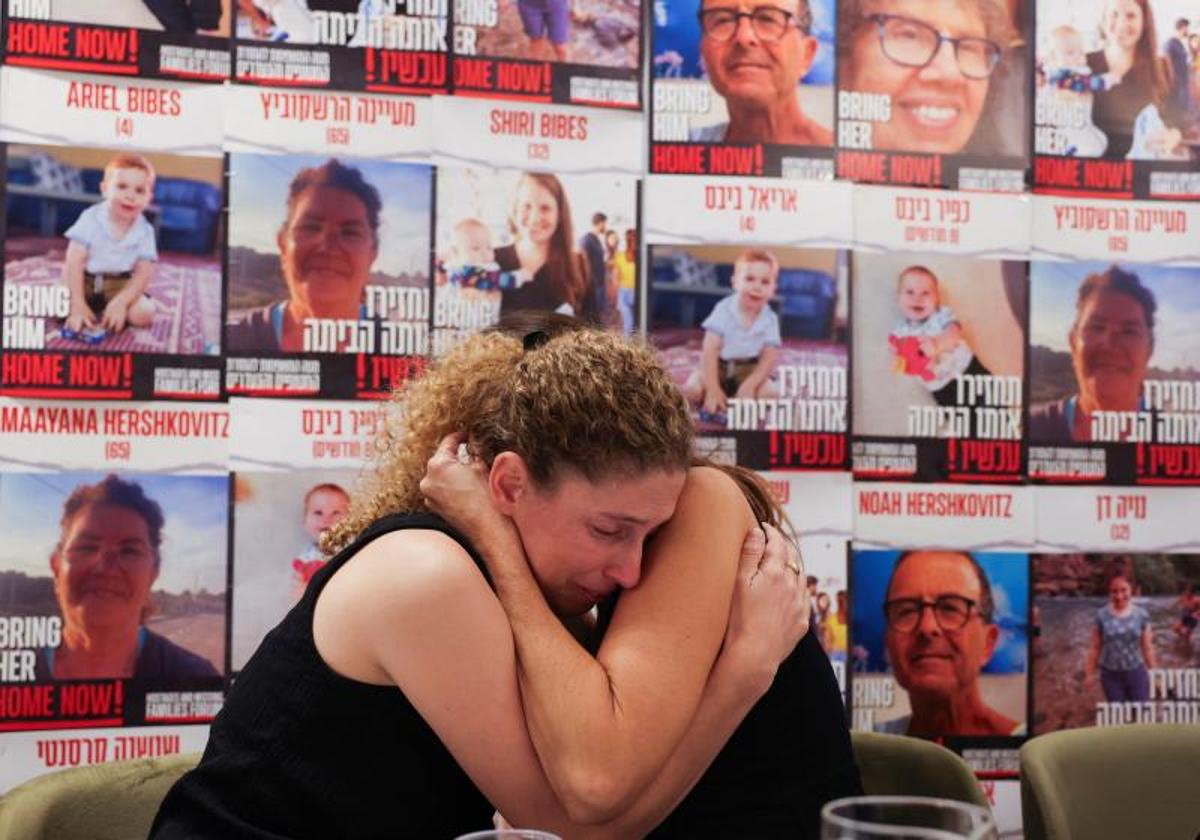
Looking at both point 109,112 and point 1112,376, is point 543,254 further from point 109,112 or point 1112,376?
point 1112,376

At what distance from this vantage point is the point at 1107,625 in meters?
3.34

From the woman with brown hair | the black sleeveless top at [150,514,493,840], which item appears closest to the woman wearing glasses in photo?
the woman with brown hair

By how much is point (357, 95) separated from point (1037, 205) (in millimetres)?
1718

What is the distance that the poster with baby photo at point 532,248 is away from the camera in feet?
10.0

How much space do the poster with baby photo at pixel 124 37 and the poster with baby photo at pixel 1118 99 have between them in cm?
202

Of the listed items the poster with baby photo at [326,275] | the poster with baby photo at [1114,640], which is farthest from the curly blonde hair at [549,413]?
the poster with baby photo at [1114,640]

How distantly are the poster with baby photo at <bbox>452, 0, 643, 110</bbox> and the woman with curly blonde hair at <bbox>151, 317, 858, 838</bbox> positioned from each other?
1.47 m

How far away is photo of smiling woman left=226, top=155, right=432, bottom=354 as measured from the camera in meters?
2.96

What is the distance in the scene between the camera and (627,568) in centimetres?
169

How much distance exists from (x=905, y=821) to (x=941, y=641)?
2.49 meters

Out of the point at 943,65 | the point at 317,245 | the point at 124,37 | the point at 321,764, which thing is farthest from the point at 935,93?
the point at 321,764

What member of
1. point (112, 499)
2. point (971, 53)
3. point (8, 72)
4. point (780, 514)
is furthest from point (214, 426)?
point (971, 53)

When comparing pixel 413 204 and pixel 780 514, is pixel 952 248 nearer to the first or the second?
pixel 413 204

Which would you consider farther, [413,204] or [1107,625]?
[1107,625]
